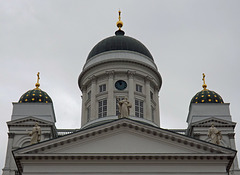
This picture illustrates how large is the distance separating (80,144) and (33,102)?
643 inches

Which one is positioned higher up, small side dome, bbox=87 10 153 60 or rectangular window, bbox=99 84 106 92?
small side dome, bbox=87 10 153 60

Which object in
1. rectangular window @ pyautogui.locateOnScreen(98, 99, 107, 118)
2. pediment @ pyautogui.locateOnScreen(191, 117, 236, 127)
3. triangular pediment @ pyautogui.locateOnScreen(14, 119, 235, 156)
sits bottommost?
triangular pediment @ pyautogui.locateOnScreen(14, 119, 235, 156)

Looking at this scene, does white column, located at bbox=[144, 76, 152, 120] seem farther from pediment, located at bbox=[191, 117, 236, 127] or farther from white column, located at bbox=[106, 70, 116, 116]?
pediment, located at bbox=[191, 117, 236, 127]

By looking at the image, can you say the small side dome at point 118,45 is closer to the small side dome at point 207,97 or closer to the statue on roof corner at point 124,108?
the small side dome at point 207,97

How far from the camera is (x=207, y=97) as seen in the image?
5194cm

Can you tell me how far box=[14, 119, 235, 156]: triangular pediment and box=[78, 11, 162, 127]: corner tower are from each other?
12.5 meters

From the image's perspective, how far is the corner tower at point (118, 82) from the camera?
167ft

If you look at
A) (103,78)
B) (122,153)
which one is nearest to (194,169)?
(122,153)

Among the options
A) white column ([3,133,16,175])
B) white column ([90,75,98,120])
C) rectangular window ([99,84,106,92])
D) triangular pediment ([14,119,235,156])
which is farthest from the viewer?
rectangular window ([99,84,106,92])

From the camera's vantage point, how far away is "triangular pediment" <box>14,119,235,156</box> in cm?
3559

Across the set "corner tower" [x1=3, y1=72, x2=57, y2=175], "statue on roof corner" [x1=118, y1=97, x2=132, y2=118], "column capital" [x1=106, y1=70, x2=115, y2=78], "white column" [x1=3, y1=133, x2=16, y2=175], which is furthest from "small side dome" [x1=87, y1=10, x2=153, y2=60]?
"statue on roof corner" [x1=118, y1=97, x2=132, y2=118]

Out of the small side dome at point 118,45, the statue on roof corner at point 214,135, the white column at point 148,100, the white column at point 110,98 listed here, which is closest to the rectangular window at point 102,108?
the white column at point 110,98

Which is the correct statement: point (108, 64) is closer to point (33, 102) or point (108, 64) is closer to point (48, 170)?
point (33, 102)

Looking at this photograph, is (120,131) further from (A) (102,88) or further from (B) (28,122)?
(A) (102,88)
